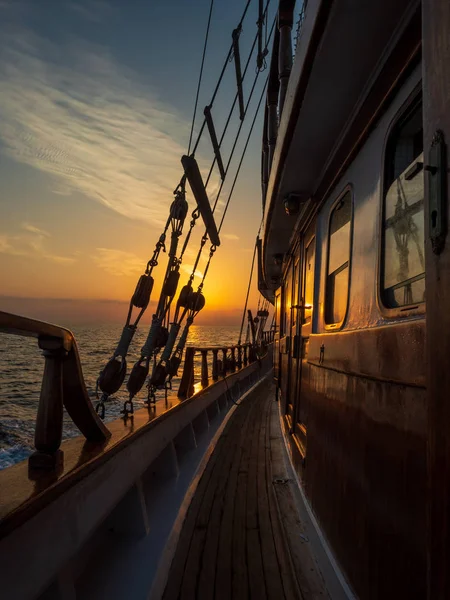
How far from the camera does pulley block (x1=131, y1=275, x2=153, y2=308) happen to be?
4.23 meters

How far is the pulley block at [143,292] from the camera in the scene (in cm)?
423

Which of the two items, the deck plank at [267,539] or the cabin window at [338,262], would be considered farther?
the cabin window at [338,262]

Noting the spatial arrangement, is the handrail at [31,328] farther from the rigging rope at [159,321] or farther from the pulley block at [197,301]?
the pulley block at [197,301]

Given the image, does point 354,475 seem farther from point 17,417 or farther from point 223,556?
point 17,417

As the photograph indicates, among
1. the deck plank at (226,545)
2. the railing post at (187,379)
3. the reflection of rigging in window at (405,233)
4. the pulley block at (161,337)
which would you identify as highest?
the reflection of rigging in window at (405,233)

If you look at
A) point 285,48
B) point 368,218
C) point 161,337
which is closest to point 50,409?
point 368,218

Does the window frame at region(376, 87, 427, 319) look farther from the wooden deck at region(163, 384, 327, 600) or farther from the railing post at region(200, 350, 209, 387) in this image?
the railing post at region(200, 350, 209, 387)

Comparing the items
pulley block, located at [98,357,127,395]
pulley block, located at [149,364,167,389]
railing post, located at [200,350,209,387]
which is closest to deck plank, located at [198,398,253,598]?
pulley block, located at [149,364,167,389]

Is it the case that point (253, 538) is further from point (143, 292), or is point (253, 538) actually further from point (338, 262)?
point (143, 292)

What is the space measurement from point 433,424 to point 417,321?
525 mm

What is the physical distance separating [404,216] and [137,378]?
9.58ft

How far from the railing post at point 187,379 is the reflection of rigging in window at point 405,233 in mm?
4219

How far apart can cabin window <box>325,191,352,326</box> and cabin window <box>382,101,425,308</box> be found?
2.67ft

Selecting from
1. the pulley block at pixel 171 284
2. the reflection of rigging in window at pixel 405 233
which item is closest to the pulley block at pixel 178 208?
the pulley block at pixel 171 284
